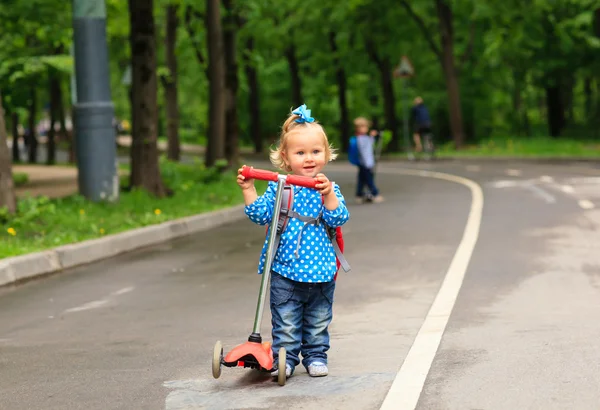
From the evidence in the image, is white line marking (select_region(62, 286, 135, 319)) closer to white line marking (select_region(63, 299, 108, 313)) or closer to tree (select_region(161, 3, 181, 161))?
white line marking (select_region(63, 299, 108, 313))

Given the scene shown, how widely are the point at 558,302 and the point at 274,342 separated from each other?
2971mm

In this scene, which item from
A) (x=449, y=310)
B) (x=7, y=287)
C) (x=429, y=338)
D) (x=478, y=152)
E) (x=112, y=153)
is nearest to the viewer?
(x=429, y=338)

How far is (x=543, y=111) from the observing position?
251ft

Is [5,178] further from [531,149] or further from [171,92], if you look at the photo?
[531,149]

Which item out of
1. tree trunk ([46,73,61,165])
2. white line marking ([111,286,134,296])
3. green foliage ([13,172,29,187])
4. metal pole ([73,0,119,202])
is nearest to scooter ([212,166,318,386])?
white line marking ([111,286,134,296])

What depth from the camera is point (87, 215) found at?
16.3m

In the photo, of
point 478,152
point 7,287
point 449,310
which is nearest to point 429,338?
point 449,310

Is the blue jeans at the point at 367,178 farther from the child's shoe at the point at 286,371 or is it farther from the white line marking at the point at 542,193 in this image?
the child's shoe at the point at 286,371

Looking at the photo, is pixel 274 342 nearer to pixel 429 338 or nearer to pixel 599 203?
pixel 429 338

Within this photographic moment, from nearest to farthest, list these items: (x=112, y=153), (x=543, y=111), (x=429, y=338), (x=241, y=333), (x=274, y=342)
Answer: (x=274, y=342), (x=429, y=338), (x=241, y=333), (x=112, y=153), (x=543, y=111)

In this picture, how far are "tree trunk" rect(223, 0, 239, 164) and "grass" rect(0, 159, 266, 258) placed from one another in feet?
20.4

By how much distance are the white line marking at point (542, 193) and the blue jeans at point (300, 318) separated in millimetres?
12377

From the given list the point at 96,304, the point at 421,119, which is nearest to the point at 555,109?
the point at 421,119

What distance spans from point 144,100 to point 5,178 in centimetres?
529
